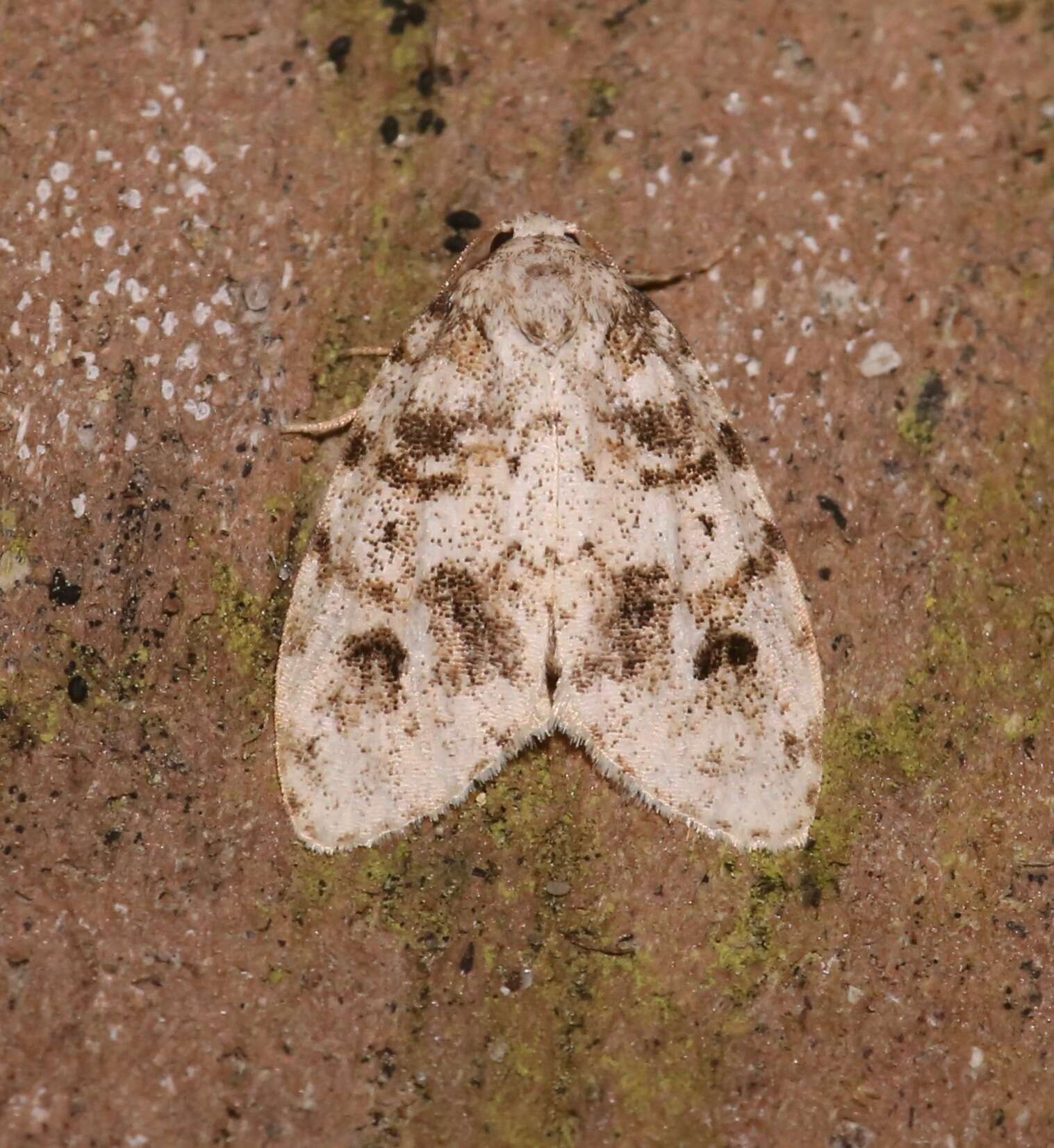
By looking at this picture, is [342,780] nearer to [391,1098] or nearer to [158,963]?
[158,963]

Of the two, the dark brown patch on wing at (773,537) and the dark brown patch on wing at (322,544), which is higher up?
the dark brown patch on wing at (322,544)

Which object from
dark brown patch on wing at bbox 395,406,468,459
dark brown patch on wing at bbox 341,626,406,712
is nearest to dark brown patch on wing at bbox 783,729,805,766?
dark brown patch on wing at bbox 341,626,406,712

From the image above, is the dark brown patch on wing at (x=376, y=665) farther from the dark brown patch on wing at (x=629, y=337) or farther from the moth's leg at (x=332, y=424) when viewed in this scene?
the dark brown patch on wing at (x=629, y=337)

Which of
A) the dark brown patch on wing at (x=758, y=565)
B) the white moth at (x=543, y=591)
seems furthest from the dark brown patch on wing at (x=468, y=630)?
the dark brown patch on wing at (x=758, y=565)

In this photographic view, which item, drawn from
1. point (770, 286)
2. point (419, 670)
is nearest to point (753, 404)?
point (770, 286)

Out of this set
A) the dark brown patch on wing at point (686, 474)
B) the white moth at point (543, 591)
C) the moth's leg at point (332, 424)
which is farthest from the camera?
the moth's leg at point (332, 424)

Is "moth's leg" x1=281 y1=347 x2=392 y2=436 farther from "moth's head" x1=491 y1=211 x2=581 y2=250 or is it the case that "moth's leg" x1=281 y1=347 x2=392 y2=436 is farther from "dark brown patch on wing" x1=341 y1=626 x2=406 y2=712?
"dark brown patch on wing" x1=341 y1=626 x2=406 y2=712

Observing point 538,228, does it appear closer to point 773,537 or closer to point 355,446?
point 355,446

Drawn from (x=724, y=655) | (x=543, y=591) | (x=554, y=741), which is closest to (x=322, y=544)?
(x=543, y=591)
